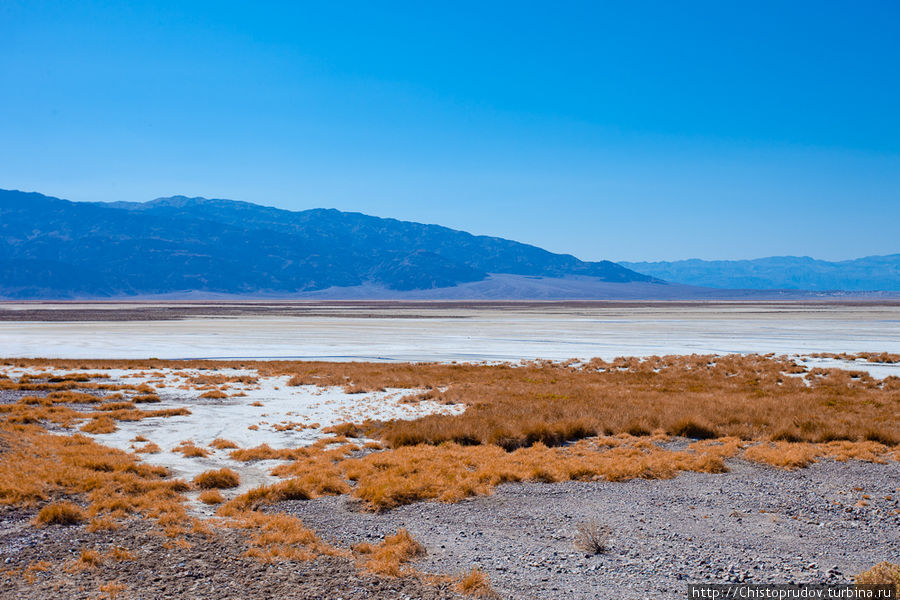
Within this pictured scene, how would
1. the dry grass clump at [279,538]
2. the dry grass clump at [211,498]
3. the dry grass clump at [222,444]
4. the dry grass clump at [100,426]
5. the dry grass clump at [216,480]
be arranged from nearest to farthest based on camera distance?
the dry grass clump at [279,538], the dry grass clump at [211,498], the dry grass clump at [216,480], the dry grass clump at [222,444], the dry grass clump at [100,426]

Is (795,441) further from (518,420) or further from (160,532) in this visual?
(160,532)

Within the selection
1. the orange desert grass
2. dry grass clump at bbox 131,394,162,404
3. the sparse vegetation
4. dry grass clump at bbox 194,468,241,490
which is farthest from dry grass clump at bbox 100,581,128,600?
dry grass clump at bbox 131,394,162,404

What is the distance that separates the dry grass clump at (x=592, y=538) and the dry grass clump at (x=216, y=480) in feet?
19.4

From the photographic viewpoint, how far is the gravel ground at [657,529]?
6.68 meters

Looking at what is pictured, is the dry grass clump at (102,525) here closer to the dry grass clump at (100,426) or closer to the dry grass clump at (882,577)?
the dry grass clump at (100,426)

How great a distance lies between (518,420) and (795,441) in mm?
6388

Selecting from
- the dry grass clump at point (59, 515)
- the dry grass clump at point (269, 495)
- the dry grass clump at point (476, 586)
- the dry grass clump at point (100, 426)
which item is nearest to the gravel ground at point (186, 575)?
the dry grass clump at point (476, 586)

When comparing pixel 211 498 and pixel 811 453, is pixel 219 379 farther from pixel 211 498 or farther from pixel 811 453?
pixel 811 453

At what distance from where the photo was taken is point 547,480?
10.9m

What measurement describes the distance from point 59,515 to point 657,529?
7949mm

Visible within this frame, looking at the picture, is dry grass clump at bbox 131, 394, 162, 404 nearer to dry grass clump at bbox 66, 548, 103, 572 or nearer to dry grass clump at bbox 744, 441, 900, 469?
dry grass clump at bbox 66, 548, 103, 572

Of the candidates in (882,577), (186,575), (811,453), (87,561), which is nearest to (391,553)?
(186,575)

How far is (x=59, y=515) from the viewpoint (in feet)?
27.1

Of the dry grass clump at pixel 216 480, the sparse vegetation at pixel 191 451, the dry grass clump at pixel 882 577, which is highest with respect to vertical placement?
the dry grass clump at pixel 882 577
